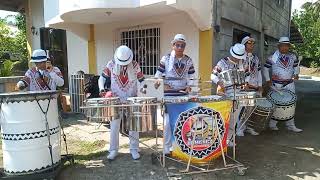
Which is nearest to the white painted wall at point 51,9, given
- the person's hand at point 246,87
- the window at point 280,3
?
the person's hand at point 246,87

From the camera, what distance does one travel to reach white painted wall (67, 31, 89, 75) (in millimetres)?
9802

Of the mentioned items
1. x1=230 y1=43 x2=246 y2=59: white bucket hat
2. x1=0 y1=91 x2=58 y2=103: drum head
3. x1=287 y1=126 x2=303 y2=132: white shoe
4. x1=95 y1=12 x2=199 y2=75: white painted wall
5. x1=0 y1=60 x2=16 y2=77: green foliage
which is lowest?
x1=287 y1=126 x2=303 y2=132: white shoe

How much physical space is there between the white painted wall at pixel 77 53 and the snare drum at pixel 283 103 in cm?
532

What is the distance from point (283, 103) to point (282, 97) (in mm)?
139

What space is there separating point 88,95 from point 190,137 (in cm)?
352

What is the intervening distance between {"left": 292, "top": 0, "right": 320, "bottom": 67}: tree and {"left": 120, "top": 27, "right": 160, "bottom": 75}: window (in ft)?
82.9

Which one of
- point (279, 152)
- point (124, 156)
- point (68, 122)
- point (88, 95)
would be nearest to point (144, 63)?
point (88, 95)

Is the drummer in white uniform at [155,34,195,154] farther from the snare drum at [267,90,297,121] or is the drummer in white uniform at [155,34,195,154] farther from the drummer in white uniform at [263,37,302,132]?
the drummer in white uniform at [263,37,302,132]

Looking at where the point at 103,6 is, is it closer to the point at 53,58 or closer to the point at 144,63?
the point at 144,63

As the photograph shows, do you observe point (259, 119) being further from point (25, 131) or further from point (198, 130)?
point (25, 131)

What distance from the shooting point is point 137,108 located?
14.4 ft

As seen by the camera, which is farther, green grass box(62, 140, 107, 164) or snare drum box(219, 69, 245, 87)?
green grass box(62, 140, 107, 164)

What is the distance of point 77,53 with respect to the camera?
10.1 metres

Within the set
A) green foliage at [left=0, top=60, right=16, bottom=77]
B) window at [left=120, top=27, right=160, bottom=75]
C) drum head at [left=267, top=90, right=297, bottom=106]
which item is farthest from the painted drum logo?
green foliage at [left=0, top=60, right=16, bottom=77]
